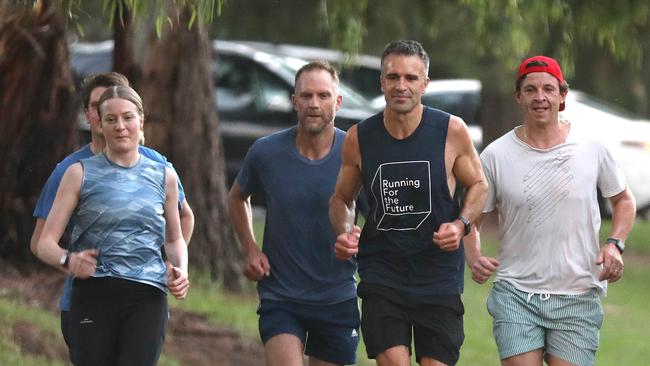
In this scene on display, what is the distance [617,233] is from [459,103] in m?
15.7

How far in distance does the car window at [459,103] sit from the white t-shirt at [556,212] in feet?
49.1

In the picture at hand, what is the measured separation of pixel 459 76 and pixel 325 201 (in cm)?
1722

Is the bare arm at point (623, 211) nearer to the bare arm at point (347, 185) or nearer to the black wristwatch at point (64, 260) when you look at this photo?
the bare arm at point (347, 185)

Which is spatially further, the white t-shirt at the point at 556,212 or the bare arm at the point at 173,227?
the white t-shirt at the point at 556,212

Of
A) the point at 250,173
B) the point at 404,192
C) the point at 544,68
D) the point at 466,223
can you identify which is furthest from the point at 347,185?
the point at 544,68

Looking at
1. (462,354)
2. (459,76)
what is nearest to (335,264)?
(462,354)

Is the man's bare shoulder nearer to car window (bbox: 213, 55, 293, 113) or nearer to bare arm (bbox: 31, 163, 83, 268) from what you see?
bare arm (bbox: 31, 163, 83, 268)

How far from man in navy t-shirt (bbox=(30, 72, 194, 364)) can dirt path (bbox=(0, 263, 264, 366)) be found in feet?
9.19

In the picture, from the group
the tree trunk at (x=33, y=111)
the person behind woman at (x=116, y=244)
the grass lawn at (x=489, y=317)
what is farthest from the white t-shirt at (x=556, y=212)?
the tree trunk at (x=33, y=111)

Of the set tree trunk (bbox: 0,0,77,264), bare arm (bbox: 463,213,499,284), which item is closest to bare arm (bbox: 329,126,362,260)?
bare arm (bbox: 463,213,499,284)

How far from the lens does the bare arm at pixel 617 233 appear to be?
271 inches

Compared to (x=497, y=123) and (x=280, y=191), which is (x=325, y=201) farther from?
(x=497, y=123)

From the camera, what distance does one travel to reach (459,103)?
74.4ft

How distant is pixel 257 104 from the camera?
1736 cm
